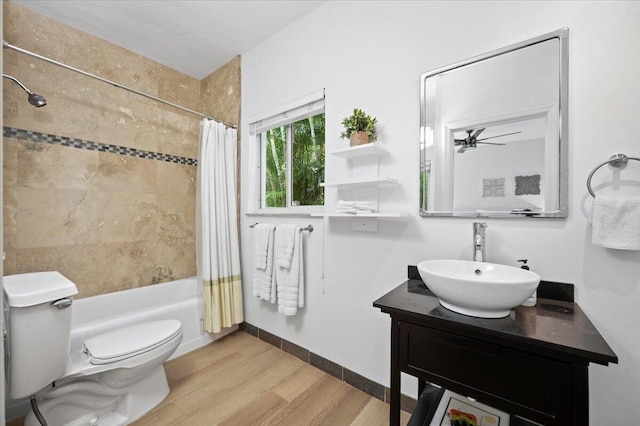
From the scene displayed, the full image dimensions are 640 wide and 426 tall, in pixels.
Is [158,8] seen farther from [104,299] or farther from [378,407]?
[378,407]

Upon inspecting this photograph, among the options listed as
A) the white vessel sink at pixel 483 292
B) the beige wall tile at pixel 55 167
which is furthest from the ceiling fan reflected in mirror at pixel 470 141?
the beige wall tile at pixel 55 167

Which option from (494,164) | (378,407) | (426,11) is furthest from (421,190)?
(378,407)

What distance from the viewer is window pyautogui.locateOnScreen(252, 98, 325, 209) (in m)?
2.10

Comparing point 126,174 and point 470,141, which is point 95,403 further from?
point 470,141

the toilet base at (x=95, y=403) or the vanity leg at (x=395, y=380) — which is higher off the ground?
the vanity leg at (x=395, y=380)

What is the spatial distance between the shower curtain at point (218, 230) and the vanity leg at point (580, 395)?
2191 millimetres

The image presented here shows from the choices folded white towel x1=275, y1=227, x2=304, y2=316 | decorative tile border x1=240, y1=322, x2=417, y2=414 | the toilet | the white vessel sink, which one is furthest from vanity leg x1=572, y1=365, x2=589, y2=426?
the toilet

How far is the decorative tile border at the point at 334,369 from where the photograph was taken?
155 cm

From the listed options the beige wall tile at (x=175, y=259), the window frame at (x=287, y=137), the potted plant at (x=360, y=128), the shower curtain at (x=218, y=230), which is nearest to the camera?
the potted plant at (x=360, y=128)

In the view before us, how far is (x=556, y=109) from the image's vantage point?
44.1 inches

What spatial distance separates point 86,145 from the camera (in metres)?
2.08

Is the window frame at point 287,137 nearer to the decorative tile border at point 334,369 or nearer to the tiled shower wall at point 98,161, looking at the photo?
the tiled shower wall at point 98,161

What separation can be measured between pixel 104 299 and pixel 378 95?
2473mm

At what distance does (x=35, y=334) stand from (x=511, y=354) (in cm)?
194
